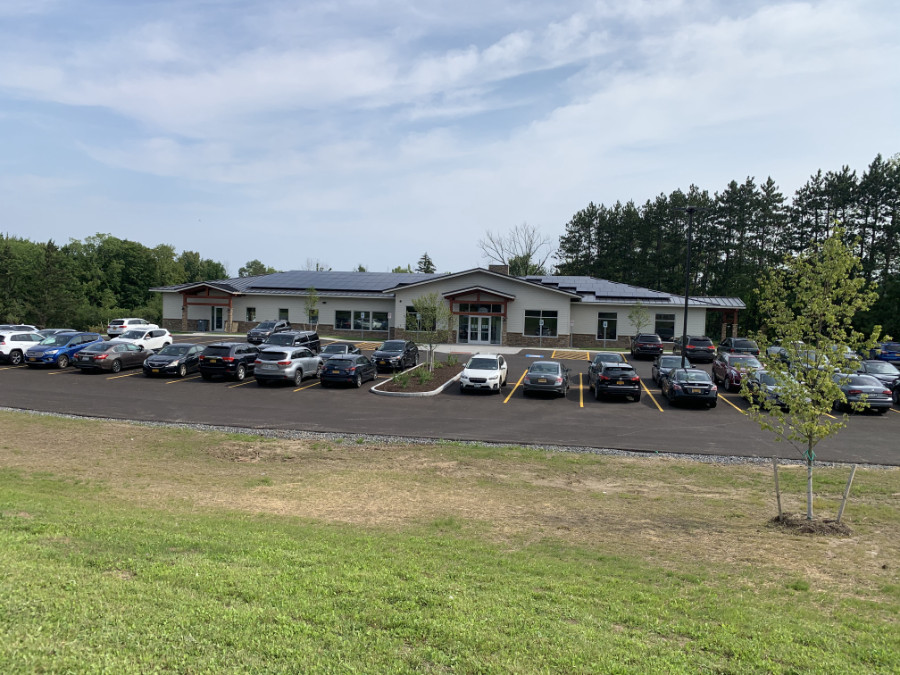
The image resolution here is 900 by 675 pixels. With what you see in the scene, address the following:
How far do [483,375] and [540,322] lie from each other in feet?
77.8

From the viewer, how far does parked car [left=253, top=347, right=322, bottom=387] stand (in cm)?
2414

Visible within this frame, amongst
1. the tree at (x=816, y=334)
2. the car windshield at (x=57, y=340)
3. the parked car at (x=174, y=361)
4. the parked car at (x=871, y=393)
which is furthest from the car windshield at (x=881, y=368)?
the car windshield at (x=57, y=340)

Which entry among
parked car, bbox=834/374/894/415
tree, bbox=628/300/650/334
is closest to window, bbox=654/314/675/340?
tree, bbox=628/300/650/334

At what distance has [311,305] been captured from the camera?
50.3 m

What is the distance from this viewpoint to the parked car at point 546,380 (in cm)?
2275

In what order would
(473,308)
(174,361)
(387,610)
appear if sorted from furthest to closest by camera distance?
(473,308) → (174,361) → (387,610)

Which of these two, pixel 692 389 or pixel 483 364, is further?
pixel 483 364

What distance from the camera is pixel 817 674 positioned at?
4168 mm

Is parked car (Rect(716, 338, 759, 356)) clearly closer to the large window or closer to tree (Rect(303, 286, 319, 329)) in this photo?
the large window

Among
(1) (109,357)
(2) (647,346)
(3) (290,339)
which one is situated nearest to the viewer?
(1) (109,357)

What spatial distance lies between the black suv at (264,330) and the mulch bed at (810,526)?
34.5 metres

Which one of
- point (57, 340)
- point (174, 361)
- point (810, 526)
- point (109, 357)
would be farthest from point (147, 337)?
point (810, 526)

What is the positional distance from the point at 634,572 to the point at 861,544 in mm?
3783

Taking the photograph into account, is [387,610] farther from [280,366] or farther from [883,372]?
[883,372]
